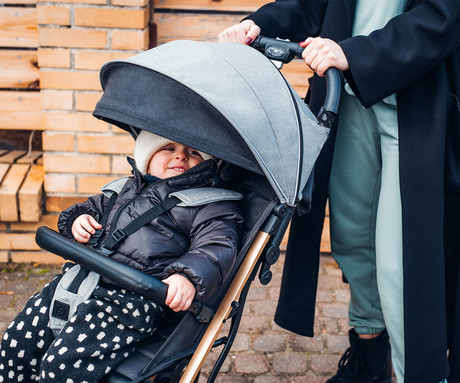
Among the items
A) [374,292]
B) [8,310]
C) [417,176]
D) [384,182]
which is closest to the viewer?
[417,176]

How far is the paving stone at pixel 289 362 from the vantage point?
124 inches

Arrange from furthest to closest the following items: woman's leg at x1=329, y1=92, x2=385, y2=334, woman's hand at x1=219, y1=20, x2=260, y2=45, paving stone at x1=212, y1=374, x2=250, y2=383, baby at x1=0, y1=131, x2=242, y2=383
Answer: paving stone at x1=212, y1=374, x2=250, y2=383 < woman's leg at x1=329, y1=92, x2=385, y2=334 < woman's hand at x1=219, y1=20, x2=260, y2=45 < baby at x1=0, y1=131, x2=242, y2=383

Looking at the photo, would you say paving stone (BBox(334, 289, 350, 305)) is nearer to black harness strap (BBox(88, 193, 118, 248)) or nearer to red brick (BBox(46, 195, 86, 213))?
red brick (BBox(46, 195, 86, 213))

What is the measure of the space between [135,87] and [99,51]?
180cm

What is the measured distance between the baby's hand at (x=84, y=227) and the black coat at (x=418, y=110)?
979 millimetres

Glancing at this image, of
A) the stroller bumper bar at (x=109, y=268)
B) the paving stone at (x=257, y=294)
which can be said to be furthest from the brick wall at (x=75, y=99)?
the stroller bumper bar at (x=109, y=268)

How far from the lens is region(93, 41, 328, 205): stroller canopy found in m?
1.98

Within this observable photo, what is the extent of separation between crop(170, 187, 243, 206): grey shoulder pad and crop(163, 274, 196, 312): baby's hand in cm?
36

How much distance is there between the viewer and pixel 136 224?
218 centimetres

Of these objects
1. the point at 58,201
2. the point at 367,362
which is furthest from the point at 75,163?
the point at 367,362

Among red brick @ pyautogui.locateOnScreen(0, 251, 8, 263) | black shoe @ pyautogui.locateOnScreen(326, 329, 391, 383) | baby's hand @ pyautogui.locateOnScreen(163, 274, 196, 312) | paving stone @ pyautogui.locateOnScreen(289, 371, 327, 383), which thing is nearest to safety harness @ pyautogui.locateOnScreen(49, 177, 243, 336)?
baby's hand @ pyautogui.locateOnScreen(163, 274, 196, 312)

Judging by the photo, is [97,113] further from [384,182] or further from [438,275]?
[438,275]

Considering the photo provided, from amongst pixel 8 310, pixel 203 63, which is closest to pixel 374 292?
pixel 203 63

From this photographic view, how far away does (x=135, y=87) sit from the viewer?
6.92ft
